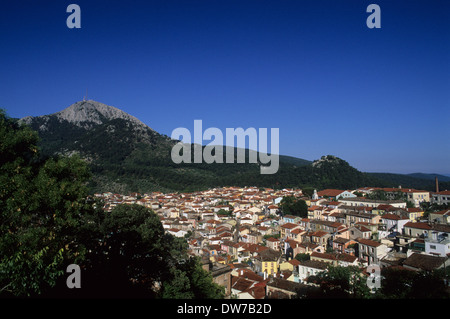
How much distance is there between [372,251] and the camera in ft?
78.6

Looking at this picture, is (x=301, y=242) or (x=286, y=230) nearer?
(x=301, y=242)

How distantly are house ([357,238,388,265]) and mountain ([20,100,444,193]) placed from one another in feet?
153

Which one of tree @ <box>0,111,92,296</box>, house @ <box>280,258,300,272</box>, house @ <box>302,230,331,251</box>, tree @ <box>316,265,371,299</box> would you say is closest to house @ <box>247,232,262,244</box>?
house @ <box>302,230,331,251</box>

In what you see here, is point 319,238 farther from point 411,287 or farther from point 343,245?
point 411,287

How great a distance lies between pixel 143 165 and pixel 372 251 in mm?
85542

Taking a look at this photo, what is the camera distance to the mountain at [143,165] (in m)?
81.1

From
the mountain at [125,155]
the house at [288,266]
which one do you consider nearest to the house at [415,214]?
the house at [288,266]

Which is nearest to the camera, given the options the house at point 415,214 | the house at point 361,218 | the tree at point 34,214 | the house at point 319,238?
the tree at point 34,214

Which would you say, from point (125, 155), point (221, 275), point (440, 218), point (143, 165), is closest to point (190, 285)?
point (221, 275)

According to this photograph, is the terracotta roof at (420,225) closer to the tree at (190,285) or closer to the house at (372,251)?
the house at (372,251)

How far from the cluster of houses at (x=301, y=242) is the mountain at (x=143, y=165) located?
2961cm
